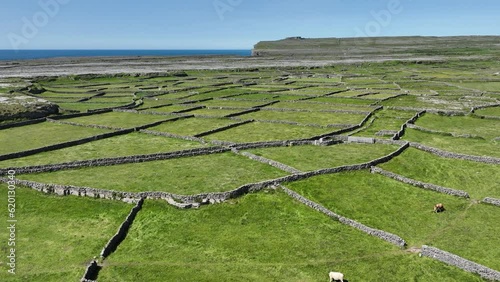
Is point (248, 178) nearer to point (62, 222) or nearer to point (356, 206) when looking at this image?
point (356, 206)

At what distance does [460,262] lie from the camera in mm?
22094

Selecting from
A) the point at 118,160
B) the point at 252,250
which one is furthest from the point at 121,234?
the point at 118,160

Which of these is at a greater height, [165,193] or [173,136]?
[173,136]

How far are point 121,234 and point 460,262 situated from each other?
807 inches

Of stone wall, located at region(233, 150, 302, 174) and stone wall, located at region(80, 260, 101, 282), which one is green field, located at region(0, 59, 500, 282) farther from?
stone wall, located at region(80, 260, 101, 282)

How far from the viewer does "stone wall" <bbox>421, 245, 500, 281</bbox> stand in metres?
20.9

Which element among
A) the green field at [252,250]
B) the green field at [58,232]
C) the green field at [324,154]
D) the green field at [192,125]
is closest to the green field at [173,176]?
the green field at [58,232]

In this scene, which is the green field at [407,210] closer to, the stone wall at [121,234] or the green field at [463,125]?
the stone wall at [121,234]

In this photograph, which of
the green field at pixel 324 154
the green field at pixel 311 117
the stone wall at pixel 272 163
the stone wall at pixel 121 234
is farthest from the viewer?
the green field at pixel 311 117

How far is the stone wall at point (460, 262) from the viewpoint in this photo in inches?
822

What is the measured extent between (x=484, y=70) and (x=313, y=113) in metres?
90.8

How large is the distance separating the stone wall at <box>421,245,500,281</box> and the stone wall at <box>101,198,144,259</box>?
1867cm

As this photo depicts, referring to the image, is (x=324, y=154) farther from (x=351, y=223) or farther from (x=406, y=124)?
(x=406, y=124)

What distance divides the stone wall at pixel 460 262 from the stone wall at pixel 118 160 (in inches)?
960
